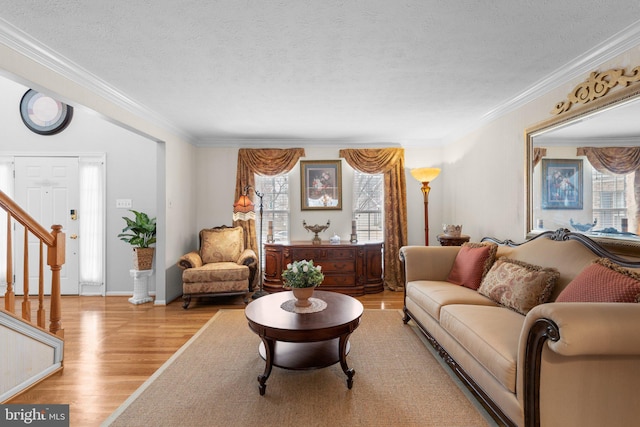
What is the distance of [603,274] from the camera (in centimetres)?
189

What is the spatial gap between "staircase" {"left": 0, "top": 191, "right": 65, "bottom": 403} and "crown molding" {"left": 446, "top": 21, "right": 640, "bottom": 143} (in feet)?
14.3

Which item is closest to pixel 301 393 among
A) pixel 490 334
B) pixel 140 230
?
→ pixel 490 334

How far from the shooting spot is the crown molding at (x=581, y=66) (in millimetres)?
2094

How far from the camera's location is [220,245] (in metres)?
4.66

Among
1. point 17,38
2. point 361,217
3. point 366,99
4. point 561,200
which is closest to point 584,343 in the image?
point 561,200

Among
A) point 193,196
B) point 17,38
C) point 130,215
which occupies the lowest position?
point 130,215

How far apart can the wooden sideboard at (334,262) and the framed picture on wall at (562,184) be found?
2.44 m

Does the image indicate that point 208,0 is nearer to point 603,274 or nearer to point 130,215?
point 603,274

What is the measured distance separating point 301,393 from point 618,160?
9.30 ft

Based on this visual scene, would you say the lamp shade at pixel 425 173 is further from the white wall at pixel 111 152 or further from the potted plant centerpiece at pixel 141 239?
the white wall at pixel 111 152

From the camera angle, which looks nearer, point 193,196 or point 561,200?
point 561,200

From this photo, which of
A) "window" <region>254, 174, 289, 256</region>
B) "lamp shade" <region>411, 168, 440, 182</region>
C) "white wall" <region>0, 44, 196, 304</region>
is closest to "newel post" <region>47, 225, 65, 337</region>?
"white wall" <region>0, 44, 196, 304</region>

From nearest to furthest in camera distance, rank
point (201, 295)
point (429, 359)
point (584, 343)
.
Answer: point (584, 343)
point (429, 359)
point (201, 295)

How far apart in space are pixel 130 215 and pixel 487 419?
→ 4.98 meters
